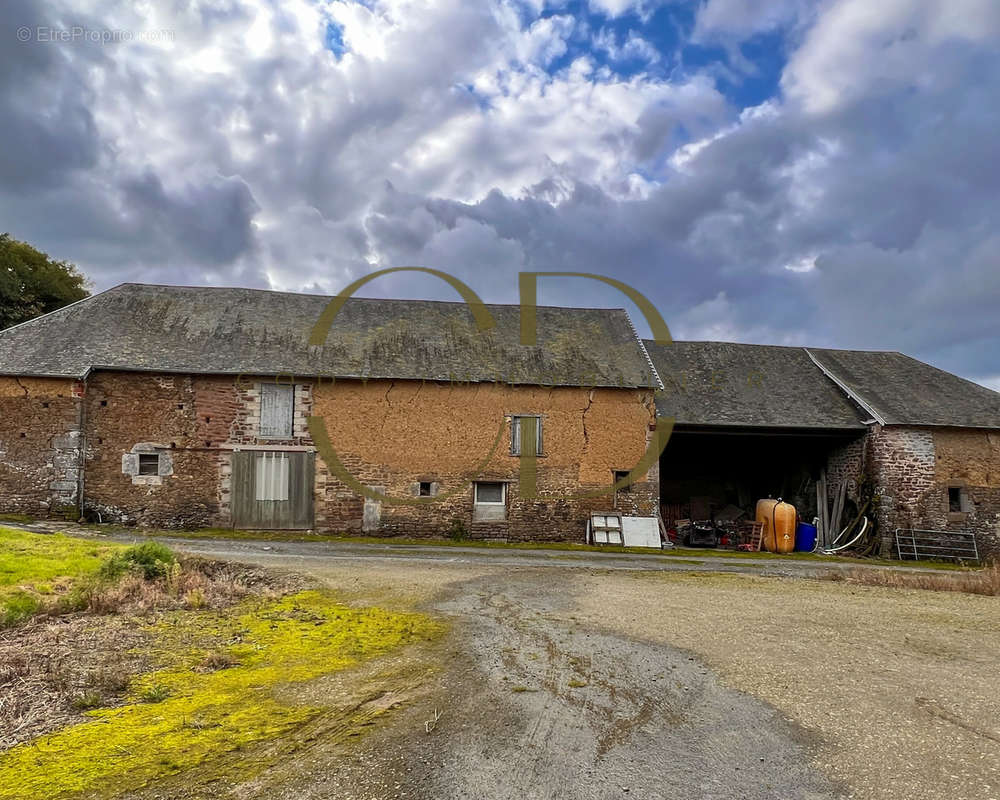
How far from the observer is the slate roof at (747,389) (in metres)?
20.4

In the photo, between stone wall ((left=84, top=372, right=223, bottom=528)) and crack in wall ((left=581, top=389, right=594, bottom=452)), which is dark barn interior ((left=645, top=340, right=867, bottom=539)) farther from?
stone wall ((left=84, top=372, right=223, bottom=528))

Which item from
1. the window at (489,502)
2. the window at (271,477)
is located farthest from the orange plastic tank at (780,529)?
the window at (271,477)

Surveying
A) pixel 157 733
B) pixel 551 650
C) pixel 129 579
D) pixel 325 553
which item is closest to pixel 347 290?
pixel 325 553

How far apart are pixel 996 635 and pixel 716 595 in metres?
3.32

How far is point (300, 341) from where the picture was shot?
19.6 m

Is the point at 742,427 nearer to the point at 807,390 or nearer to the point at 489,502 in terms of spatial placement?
the point at 807,390

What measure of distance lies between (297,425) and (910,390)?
63.0 feet

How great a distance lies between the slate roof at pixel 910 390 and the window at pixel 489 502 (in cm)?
1134

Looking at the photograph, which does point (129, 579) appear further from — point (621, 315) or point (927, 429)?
point (927, 429)

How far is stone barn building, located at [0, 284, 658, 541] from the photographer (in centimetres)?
1722

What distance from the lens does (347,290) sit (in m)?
21.4

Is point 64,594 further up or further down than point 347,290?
further down

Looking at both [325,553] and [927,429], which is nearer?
[325,553]

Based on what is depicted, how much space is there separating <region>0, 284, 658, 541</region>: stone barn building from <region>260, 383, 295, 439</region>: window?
0.04 metres
